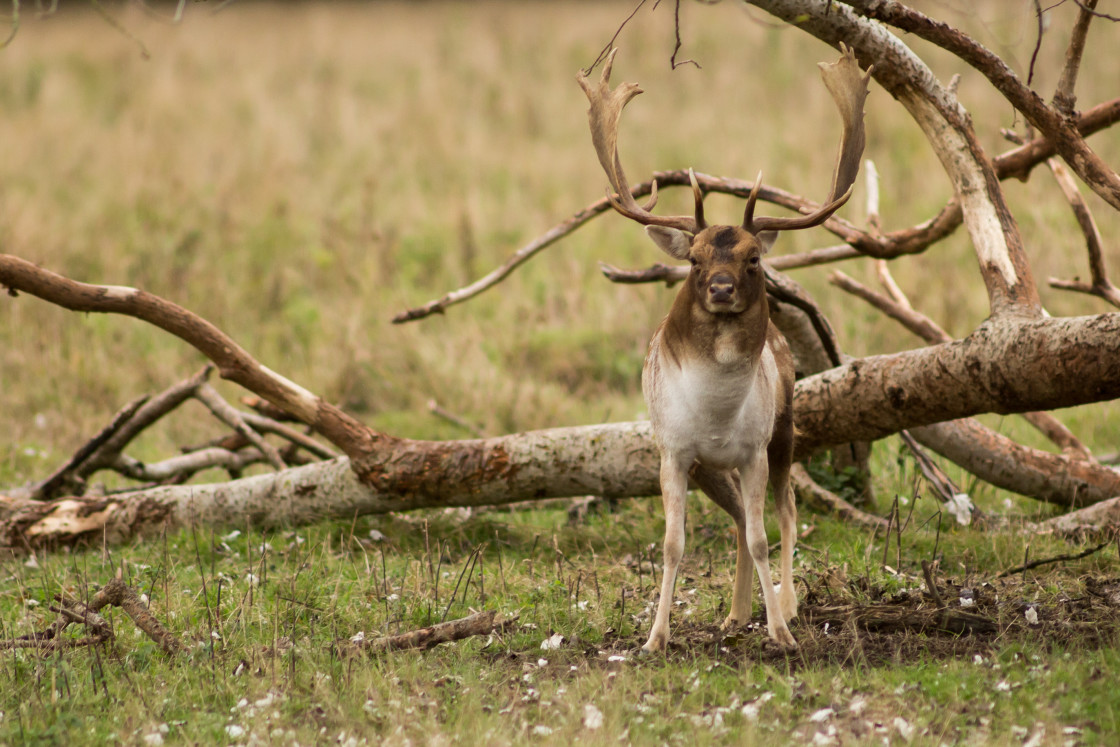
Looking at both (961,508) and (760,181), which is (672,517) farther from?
(961,508)

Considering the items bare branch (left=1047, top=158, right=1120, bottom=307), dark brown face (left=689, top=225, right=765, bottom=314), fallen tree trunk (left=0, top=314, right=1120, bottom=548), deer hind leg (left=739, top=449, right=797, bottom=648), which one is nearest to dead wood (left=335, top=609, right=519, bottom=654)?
deer hind leg (left=739, top=449, right=797, bottom=648)

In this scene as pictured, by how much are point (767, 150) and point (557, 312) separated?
5.29 m

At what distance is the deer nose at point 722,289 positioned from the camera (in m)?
3.82

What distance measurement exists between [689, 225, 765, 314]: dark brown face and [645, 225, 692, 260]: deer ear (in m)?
0.10

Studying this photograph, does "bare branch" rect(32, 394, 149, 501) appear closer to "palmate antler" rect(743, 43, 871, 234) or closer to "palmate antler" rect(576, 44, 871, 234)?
"palmate antler" rect(576, 44, 871, 234)

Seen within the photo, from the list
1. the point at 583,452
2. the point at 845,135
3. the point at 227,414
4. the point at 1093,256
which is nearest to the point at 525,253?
the point at 583,452

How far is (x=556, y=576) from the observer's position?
5.82 meters

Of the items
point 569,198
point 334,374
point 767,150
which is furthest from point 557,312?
point 767,150

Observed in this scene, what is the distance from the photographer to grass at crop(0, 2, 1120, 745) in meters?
3.97

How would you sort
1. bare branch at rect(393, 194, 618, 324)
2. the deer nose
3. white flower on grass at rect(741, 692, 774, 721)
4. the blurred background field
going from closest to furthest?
white flower on grass at rect(741, 692, 774, 721) → the deer nose → bare branch at rect(393, 194, 618, 324) → the blurred background field

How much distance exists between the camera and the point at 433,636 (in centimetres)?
454

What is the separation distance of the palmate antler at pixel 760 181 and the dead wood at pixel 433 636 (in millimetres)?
1786

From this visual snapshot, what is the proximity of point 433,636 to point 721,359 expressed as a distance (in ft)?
5.63

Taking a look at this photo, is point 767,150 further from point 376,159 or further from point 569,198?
point 376,159
